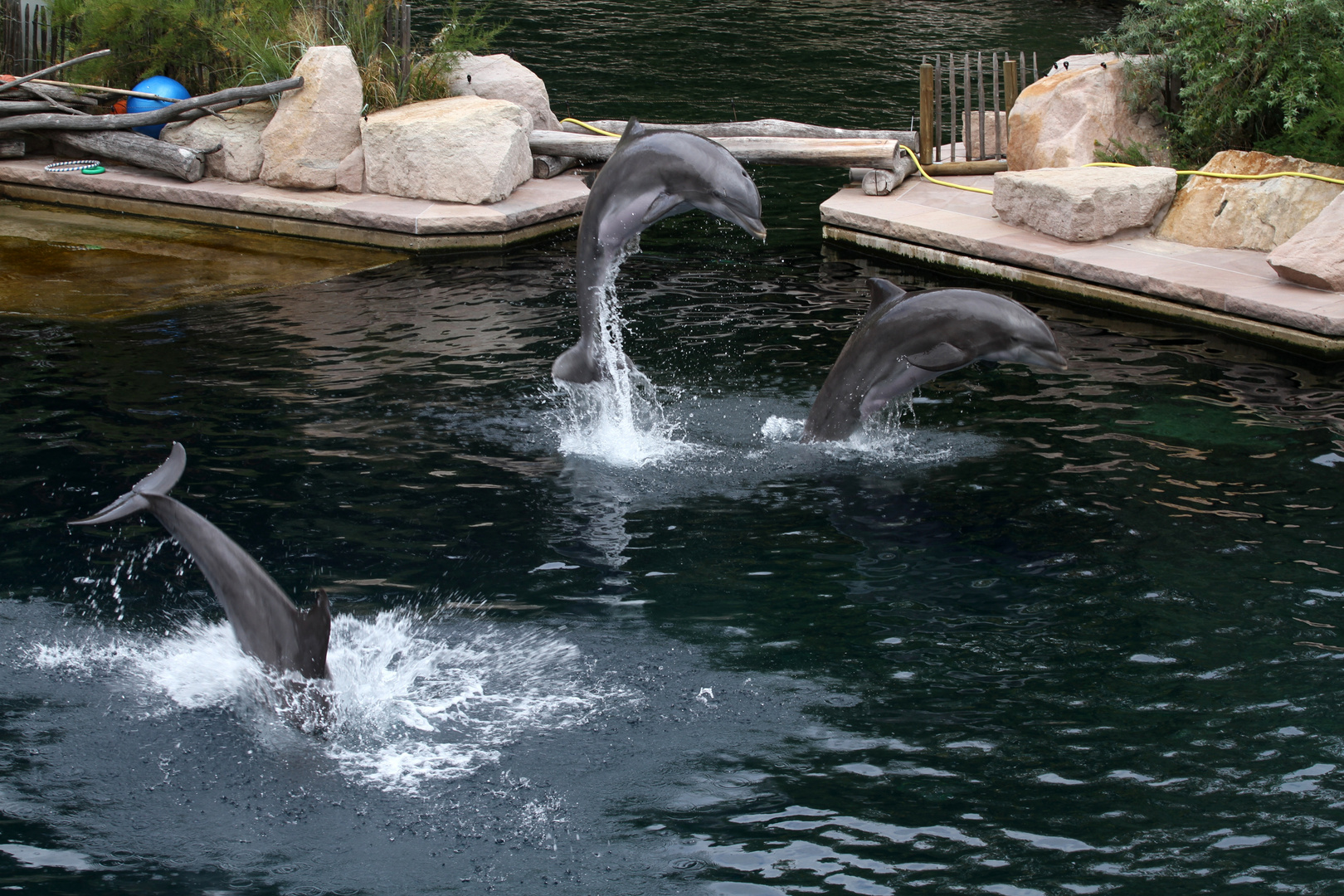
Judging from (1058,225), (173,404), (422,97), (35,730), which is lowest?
(35,730)

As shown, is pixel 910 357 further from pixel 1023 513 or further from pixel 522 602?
pixel 522 602

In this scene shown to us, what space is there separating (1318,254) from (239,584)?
8.16m

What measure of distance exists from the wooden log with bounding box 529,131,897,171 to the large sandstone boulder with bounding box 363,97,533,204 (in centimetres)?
78

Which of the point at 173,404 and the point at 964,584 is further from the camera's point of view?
the point at 173,404

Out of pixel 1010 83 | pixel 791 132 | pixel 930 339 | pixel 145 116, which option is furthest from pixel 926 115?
pixel 145 116

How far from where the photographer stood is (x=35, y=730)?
199 inches

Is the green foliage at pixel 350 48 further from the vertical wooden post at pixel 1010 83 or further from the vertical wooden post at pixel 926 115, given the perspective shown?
the vertical wooden post at pixel 1010 83

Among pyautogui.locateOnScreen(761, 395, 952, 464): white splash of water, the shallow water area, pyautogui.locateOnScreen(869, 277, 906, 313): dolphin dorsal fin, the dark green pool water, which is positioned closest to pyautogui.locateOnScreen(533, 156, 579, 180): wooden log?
the shallow water area

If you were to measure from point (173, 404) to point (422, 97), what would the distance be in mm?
6732

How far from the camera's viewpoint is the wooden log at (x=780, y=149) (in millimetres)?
12836

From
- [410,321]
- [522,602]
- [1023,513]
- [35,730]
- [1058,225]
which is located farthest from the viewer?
[1058,225]

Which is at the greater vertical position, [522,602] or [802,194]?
[802,194]

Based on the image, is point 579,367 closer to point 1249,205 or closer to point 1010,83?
point 1249,205

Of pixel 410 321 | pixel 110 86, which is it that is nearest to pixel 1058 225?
pixel 410 321
